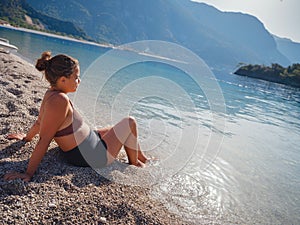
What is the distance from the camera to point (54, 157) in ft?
13.4

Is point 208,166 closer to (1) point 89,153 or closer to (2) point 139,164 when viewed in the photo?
(2) point 139,164

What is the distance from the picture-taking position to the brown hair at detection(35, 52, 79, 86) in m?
3.21

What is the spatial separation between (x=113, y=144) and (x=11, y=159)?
147 cm

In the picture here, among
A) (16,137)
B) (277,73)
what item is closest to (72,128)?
(16,137)

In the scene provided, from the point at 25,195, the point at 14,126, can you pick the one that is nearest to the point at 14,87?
the point at 14,126

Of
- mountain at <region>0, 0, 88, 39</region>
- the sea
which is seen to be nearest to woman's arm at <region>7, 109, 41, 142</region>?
the sea

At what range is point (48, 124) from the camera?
3.15 m

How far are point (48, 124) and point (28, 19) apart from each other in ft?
443

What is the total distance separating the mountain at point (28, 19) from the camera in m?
105

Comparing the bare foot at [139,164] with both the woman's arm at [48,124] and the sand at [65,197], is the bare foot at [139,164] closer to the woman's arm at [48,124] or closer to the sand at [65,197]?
the sand at [65,197]

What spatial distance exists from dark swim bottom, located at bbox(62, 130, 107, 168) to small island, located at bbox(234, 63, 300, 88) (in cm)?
7990

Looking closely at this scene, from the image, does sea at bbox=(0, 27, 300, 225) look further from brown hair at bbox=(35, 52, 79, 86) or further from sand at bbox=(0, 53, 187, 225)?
brown hair at bbox=(35, 52, 79, 86)

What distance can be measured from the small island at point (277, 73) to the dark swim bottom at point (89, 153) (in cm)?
7990

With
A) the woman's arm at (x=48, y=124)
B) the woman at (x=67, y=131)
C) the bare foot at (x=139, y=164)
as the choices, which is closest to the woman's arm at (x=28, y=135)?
the woman at (x=67, y=131)
